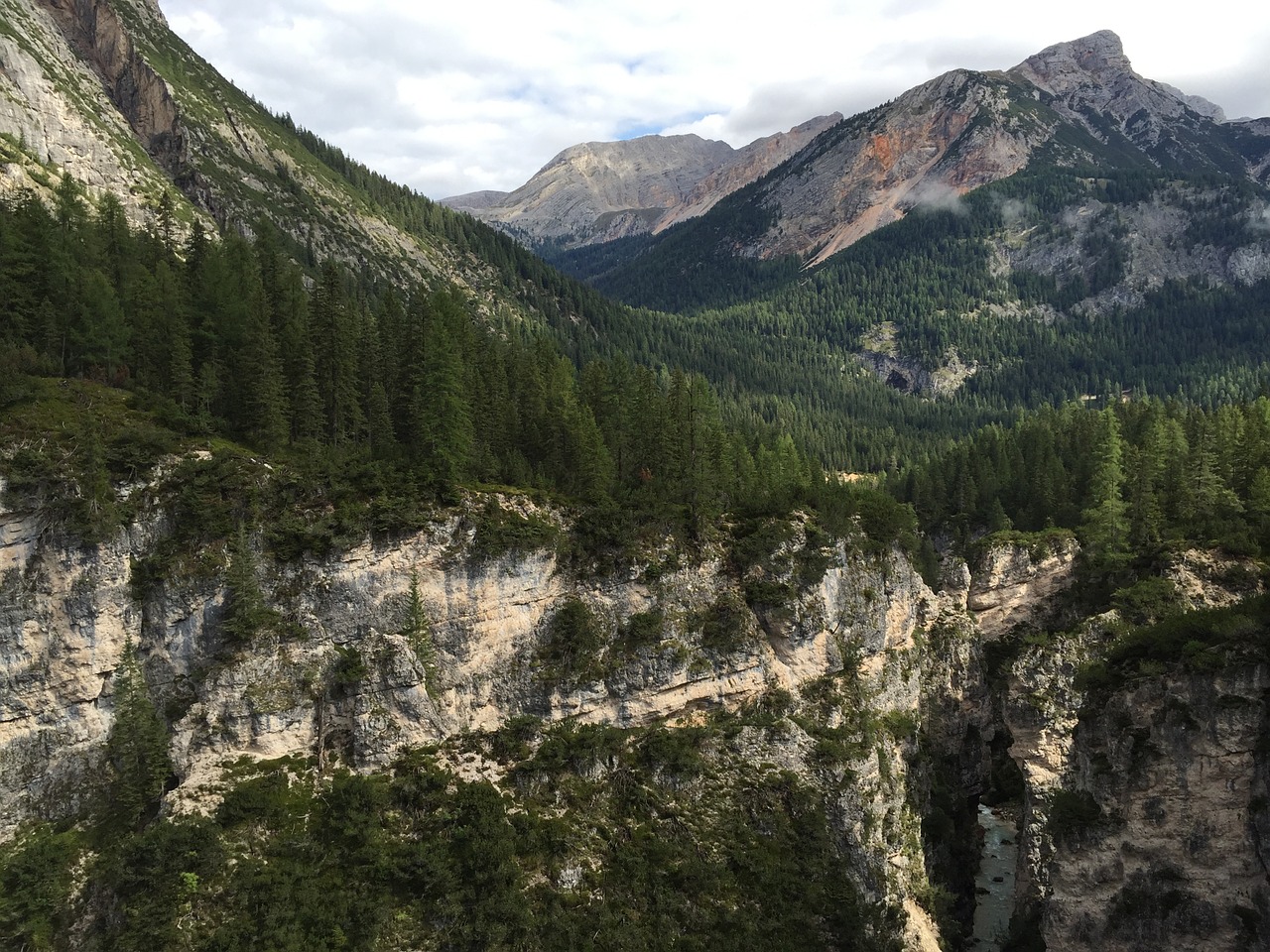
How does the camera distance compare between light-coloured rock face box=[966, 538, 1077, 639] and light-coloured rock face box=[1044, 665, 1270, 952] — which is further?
light-coloured rock face box=[966, 538, 1077, 639]

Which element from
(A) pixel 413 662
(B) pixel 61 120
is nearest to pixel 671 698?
(A) pixel 413 662

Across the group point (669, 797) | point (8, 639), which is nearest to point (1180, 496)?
point (669, 797)

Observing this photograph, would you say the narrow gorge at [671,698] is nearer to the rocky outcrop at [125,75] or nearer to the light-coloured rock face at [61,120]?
the light-coloured rock face at [61,120]

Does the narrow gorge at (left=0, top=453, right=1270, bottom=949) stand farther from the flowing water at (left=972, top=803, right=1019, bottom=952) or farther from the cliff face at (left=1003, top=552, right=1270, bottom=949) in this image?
the flowing water at (left=972, top=803, right=1019, bottom=952)

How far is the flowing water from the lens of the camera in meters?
70.9

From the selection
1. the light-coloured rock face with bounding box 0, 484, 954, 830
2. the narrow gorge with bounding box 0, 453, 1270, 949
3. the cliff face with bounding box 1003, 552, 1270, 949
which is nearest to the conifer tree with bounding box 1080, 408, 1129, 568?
the narrow gorge with bounding box 0, 453, 1270, 949

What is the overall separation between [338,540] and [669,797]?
3027cm

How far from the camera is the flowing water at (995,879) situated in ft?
233

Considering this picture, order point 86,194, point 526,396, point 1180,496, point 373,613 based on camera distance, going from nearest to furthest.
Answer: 1. point 373,613
2. point 526,396
3. point 1180,496
4. point 86,194

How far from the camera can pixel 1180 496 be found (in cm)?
9262

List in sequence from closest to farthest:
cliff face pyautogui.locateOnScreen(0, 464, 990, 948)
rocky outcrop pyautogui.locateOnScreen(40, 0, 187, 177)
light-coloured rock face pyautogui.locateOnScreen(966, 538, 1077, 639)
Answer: cliff face pyautogui.locateOnScreen(0, 464, 990, 948) < light-coloured rock face pyautogui.locateOnScreen(966, 538, 1077, 639) < rocky outcrop pyautogui.locateOnScreen(40, 0, 187, 177)

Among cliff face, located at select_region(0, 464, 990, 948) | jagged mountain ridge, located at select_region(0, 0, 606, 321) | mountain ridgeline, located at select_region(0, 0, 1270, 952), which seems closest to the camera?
mountain ridgeline, located at select_region(0, 0, 1270, 952)

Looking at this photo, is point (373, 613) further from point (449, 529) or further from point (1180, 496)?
point (1180, 496)

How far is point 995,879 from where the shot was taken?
80250 millimetres
